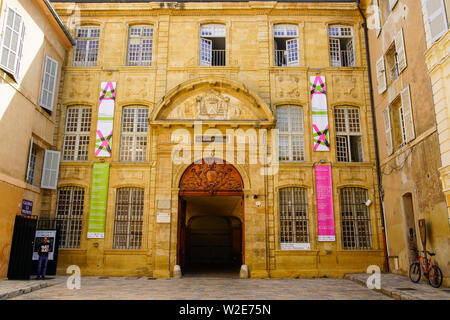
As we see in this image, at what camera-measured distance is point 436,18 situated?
9.91 metres

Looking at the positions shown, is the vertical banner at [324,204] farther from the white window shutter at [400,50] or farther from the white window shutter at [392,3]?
the white window shutter at [392,3]

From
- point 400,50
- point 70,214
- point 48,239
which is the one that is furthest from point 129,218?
point 400,50

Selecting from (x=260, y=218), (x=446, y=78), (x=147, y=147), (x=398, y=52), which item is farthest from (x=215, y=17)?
(x=446, y=78)

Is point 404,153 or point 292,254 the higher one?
point 404,153

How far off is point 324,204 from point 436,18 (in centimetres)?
692

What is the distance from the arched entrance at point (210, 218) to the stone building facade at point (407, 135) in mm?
5304

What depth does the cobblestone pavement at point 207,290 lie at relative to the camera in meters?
9.09

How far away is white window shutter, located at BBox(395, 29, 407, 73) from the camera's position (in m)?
12.2

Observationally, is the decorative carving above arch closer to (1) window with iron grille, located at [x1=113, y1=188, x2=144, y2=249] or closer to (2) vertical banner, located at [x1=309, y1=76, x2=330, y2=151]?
(1) window with iron grille, located at [x1=113, y1=188, x2=144, y2=249]

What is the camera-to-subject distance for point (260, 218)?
13.9 m

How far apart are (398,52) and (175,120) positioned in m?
7.88
